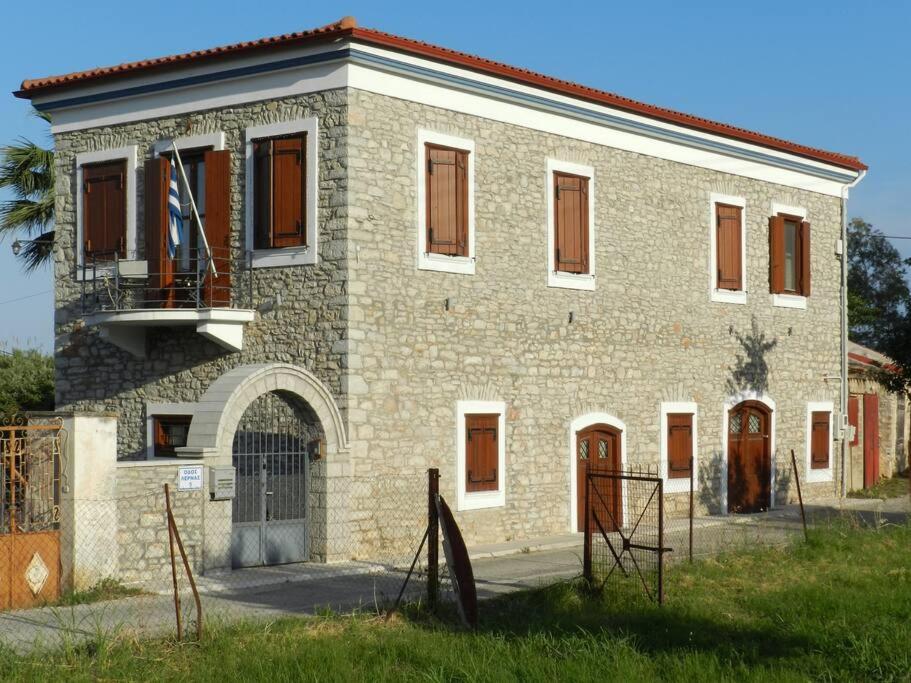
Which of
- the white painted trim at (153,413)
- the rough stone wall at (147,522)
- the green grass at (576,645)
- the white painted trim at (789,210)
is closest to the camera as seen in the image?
the green grass at (576,645)

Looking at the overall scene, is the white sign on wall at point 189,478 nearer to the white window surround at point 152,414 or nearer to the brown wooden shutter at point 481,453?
the white window surround at point 152,414

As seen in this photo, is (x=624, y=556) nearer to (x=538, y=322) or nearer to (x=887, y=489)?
(x=538, y=322)

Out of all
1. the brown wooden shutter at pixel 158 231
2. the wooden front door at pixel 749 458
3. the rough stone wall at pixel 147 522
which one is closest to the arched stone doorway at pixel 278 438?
the rough stone wall at pixel 147 522

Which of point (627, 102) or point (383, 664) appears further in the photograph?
point (627, 102)

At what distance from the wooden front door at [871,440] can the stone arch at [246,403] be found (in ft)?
50.9

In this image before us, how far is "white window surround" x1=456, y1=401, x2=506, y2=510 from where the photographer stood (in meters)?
18.3

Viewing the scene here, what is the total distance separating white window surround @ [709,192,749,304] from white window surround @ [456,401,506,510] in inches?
236

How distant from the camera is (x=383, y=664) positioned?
10312mm

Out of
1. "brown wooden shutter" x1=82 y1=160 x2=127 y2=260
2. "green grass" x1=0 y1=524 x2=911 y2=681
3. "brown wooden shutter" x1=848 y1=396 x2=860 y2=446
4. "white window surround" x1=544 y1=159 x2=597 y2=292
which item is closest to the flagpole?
"brown wooden shutter" x1=82 y1=160 x2=127 y2=260

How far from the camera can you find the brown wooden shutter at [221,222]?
17.9 metres

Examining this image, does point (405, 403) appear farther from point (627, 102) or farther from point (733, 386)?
point (733, 386)

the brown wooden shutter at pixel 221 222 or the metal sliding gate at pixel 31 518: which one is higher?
the brown wooden shutter at pixel 221 222

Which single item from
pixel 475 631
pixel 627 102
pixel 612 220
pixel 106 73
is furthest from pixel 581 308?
pixel 475 631

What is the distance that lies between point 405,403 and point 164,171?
16.0 ft
